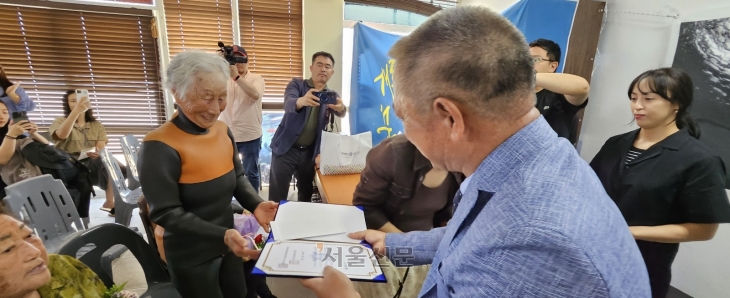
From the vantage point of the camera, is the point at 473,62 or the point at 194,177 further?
the point at 194,177

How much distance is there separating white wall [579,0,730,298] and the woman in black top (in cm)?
110

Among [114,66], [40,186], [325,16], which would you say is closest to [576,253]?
[40,186]

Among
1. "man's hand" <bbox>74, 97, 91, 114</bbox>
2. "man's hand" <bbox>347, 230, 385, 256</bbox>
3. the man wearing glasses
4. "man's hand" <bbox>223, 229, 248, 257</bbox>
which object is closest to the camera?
"man's hand" <bbox>347, 230, 385, 256</bbox>

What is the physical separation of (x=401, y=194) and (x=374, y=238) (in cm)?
25

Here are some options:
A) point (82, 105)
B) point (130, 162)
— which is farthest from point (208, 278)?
point (82, 105)

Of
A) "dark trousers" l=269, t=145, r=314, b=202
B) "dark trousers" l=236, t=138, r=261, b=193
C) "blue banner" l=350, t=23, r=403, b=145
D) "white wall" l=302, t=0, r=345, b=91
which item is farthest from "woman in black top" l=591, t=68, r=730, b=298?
"white wall" l=302, t=0, r=345, b=91

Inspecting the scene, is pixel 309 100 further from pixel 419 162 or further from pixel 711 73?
pixel 711 73

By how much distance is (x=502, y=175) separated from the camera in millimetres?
548

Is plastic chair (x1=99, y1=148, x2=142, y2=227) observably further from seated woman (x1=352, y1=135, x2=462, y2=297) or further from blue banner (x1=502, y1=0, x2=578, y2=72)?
blue banner (x1=502, y1=0, x2=578, y2=72)

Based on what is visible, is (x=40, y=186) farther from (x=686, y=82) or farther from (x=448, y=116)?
(x=686, y=82)

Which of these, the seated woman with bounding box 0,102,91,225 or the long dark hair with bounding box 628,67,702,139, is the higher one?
the long dark hair with bounding box 628,67,702,139

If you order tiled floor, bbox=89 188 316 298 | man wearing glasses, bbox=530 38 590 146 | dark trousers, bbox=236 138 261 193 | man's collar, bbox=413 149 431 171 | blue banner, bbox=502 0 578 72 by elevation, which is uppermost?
blue banner, bbox=502 0 578 72

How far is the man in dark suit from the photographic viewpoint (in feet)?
9.11

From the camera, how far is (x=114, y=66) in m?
3.55
